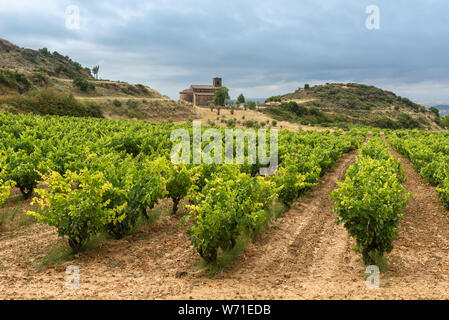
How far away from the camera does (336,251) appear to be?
7.14 m

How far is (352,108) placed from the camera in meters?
119

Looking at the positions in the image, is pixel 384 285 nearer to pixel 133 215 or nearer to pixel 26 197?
pixel 133 215

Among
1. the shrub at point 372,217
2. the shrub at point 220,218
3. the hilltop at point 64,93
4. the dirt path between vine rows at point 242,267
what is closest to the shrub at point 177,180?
the dirt path between vine rows at point 242,267

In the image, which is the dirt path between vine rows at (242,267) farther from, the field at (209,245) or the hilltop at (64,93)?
the hilltop at (64,93)

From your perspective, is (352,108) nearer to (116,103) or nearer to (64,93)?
(116,103)

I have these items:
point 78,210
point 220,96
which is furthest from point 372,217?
point 220,96

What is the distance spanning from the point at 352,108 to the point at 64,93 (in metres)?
103

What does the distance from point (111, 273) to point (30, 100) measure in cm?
4924

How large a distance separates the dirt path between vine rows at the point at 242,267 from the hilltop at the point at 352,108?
68962 mm

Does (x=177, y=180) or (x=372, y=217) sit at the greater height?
(x=177, y=180)

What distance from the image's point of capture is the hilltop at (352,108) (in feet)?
307

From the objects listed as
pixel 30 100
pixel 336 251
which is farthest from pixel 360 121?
pixel 336 251

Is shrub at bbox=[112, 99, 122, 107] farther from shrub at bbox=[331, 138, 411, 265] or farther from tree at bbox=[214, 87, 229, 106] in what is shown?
shrub at bbox=[331, 138, 411, 265]

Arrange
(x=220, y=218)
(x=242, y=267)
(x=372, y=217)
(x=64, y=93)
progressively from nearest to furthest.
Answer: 1. (x=220, y=218)
2. (x=372, y=217)
3. (x=242, y=267)
4. (x=64, y=93)
